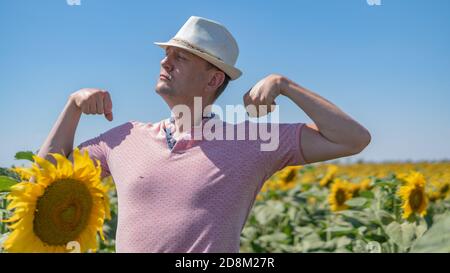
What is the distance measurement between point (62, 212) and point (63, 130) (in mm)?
501

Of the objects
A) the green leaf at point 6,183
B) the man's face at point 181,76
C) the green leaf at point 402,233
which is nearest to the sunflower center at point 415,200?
the green leaf at point 402,233

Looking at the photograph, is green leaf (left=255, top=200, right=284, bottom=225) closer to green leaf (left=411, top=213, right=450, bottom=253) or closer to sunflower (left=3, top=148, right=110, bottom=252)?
sunflower (left=3, top=148, right=110, bottom=252)

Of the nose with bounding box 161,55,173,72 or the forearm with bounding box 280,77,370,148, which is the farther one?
the nose with bounding box 161,55,173,72

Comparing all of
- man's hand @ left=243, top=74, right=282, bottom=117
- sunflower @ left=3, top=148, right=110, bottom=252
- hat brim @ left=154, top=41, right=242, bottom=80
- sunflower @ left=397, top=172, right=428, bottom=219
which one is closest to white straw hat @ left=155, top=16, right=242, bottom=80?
hat brim @ left=154, top=41, right=242, bottom=80

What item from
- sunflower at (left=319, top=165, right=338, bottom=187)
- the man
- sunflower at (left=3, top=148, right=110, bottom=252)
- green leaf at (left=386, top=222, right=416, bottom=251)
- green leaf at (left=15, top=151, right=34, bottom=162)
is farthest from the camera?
sunflower at (left=319, top=165, right=338, bottom=187)

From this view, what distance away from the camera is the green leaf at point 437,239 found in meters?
1.25

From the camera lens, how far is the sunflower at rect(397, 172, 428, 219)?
11.4ft

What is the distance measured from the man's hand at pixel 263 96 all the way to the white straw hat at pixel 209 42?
0.94ft

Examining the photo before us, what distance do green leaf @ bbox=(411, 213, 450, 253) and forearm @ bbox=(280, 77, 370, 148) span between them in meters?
0.77

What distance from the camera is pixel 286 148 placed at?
2090mm

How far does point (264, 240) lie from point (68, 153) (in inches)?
95.6

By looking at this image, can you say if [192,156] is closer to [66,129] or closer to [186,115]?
[186,115]
